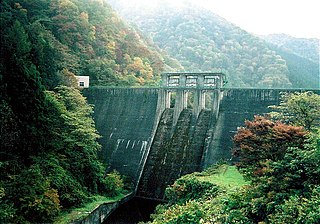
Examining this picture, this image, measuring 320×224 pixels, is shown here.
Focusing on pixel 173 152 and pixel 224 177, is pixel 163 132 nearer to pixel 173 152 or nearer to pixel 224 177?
pixel 173 152

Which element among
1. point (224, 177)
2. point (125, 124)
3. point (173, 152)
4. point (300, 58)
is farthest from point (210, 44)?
point (224, 177)

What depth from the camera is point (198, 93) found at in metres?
23.0

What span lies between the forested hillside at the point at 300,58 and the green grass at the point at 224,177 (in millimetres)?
27534

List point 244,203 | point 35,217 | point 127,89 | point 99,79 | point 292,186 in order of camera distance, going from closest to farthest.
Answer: point 292,186
point 244,203
point 35,217
point 127,89
point 99,79

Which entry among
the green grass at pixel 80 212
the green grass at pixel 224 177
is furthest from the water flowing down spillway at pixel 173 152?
the green grass at pixel 80 212

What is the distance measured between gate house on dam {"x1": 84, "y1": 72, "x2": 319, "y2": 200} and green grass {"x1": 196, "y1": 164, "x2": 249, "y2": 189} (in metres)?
2.15

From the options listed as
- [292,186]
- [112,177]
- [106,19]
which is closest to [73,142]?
[112,177]

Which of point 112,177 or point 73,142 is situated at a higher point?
point 73,142

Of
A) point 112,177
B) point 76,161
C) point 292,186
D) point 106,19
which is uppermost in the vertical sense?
point 106,19

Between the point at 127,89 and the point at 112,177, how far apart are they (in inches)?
301

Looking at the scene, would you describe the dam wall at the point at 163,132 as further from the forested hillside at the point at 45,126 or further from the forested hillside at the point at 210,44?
the forested hillside at the point at 210,44

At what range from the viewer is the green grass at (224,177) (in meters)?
14.7

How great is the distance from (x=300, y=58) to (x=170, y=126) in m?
39.5

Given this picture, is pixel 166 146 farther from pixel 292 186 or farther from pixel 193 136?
pixel 292 186
